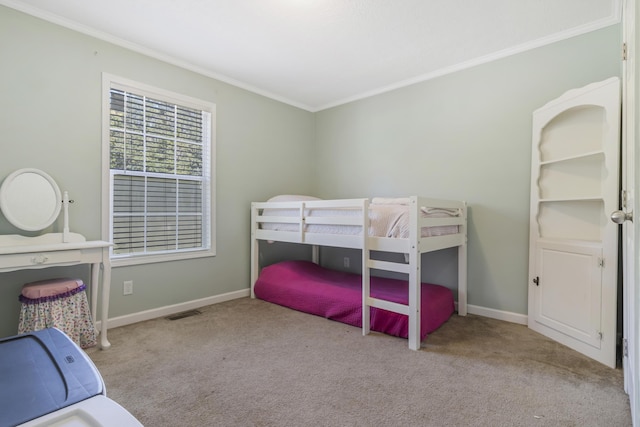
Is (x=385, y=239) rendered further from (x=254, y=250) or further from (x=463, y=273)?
(x=254, y=250)

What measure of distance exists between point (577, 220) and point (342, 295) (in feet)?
5.92

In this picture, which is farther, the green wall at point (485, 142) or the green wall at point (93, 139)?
the green wall at point (485, 142)

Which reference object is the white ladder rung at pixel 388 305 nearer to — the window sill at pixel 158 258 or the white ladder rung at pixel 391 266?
the white ladder rung at pixel 391 266

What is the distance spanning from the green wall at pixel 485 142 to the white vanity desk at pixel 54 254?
2.56m

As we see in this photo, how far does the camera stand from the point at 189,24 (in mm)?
2273

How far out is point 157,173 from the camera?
2762 millimetres

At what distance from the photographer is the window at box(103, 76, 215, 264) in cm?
253

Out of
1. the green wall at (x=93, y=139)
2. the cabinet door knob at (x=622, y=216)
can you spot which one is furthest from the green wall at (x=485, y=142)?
the green wall at (x=93, y=139)

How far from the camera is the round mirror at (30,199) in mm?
1985

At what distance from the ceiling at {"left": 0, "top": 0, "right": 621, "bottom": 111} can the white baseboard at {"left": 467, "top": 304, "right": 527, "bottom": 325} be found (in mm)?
2147

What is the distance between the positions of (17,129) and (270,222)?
1951 millimetres

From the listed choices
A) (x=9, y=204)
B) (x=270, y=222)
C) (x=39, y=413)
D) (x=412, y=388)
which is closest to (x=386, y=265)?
(x=412, y=388)

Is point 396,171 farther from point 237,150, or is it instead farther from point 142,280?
point 142,280

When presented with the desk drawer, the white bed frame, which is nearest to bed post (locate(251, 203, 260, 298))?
the white bed frame
